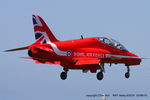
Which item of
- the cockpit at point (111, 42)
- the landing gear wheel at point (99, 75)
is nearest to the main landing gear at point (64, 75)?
the landing gear wheel at point (99, 75)

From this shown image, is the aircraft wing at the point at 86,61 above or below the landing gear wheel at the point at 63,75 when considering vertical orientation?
above

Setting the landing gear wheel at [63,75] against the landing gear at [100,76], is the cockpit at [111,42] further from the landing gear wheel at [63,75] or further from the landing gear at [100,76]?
the landing gear wheel at [63,75]

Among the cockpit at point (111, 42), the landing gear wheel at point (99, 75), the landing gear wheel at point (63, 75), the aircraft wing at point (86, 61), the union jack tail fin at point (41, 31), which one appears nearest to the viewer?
the union jack tail fin at point (41, 31)

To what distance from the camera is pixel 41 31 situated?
34.8m

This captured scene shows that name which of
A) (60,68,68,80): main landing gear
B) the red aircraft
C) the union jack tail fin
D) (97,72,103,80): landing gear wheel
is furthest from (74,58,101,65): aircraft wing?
the union jack tail fin

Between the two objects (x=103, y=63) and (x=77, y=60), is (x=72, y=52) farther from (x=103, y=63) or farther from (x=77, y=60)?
(x=103, y=63)

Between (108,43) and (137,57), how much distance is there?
4.98 m

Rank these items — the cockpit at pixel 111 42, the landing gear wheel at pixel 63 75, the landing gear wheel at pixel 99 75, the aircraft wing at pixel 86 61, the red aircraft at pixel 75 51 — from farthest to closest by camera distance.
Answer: the cockpit at pixel 111 42 → the landing gear wheel at pixel 63 75 → the landing gear wheel at pixel 99 75 → the aircraft wing at pixel 86 61 → the red aircraft at pixel 75 51

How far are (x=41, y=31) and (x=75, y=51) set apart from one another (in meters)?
4.10

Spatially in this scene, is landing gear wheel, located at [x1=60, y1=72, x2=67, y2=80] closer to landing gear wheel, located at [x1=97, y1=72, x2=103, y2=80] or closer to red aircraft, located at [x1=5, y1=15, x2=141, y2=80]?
red aircraft, located at [x1=5, y1=15, x2=141, y2=80]

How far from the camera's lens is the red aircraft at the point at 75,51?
3391 cm

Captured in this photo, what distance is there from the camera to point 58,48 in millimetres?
34281

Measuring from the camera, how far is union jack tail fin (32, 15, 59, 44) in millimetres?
34625

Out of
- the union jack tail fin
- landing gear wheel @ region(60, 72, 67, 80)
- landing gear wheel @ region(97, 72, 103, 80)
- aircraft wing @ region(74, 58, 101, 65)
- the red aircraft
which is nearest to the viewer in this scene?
the red aircraft
